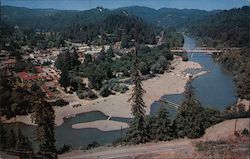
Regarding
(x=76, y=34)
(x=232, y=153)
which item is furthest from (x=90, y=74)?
(x=76, y=34)

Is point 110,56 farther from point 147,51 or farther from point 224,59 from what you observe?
point 224,59

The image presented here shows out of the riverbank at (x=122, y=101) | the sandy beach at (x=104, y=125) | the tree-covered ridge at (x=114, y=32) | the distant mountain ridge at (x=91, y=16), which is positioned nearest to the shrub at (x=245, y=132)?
the sandy beach at (x=104, y=125)

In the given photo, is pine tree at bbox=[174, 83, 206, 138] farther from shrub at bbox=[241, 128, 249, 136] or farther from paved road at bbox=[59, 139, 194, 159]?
shrub at bbox=[241, 128, 249, 136]

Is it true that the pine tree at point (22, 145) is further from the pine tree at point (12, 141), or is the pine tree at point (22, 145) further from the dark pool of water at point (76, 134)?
the dark pool of water at point (76, 134)

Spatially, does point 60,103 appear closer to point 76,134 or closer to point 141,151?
point 76,134

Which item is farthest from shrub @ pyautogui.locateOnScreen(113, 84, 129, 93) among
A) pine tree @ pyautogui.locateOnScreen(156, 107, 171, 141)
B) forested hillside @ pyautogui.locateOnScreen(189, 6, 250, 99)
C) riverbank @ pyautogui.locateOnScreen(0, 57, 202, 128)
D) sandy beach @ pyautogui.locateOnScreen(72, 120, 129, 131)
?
pine tree @ pyautogui.locateOnScreen(156, 107, 171, 141)

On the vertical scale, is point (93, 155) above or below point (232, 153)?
below
